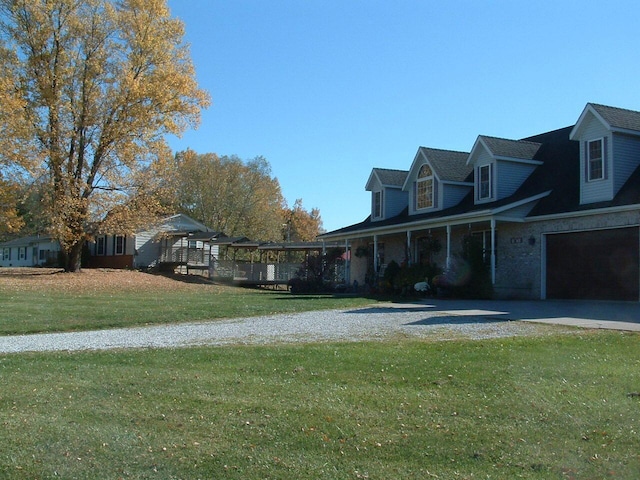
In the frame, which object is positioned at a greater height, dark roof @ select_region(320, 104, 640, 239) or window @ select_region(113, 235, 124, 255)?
dark roof @ select_region(320, 104, 640, 239)

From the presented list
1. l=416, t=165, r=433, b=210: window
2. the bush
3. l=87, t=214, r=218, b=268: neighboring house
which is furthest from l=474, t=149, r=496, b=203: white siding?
l=87, t=214, r=218, b=268: neighboring house

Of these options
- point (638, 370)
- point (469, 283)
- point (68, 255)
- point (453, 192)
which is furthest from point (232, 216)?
point (638, 370)

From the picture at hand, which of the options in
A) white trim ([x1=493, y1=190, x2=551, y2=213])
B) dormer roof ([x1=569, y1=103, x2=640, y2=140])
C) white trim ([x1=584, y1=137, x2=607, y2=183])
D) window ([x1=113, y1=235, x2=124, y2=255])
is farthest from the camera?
window ([x1=113, y1=235, x2=124, y2=255])

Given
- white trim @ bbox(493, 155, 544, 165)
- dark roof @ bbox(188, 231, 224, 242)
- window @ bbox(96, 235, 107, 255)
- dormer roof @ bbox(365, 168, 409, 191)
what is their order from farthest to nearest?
window @ bbox(96, 235, 107, 255)
dark roof @ bbox(188, 231, 224, 242)
dormer roof @ bbox(365, 168, 409, 191)
white trim @ bbox(493, 155, 544, 165)

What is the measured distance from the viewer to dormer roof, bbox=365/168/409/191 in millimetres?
31734

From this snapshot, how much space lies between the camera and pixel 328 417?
6.18 m

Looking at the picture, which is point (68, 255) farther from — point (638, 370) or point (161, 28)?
point (638, 370)

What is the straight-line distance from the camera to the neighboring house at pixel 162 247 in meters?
44.9

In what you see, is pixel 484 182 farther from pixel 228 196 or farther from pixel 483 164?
pixel 228 196

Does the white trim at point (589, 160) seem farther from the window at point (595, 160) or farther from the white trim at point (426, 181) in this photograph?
the white trim at point (426, 181)

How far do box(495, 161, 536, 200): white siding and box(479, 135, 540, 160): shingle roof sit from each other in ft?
1.11

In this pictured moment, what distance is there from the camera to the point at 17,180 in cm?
3200

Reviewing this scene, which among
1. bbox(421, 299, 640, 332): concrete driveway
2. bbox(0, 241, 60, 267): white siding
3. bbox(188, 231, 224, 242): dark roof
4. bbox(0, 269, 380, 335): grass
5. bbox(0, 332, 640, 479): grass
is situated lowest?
bbox(0, 332, 640, 479): grass

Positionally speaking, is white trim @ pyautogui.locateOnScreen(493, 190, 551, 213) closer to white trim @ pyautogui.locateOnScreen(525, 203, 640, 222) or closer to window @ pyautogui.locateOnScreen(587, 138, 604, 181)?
white trim @ pyautogui.locateOnScreen(525, 203, 640, 222)
